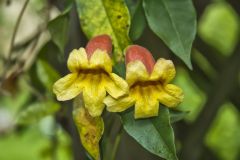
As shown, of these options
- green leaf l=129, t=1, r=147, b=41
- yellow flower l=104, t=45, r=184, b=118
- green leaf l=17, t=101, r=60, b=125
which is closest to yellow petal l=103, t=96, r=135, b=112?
yellow flower l=104, t=45, r=184, b=118

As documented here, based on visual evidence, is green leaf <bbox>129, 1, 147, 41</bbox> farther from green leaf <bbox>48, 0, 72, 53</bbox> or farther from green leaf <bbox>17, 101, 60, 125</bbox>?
green leaf <bbox>17, 101, 60, 125</bbox>

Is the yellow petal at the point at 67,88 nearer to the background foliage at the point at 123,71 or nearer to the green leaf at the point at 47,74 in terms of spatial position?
the background foliage at the point at 123,71

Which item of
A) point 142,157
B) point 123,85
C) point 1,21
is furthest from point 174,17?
point 1,21

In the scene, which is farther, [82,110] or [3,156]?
[3,156]

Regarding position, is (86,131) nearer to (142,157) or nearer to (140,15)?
(140,15)

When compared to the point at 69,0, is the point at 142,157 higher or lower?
lower

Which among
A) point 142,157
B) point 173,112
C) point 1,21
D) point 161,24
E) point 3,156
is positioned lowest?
point 3,156

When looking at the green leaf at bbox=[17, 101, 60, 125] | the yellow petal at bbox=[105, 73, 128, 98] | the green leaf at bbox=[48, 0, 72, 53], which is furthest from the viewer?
the green leaf at bbox=[17, 101, 60, 125]
